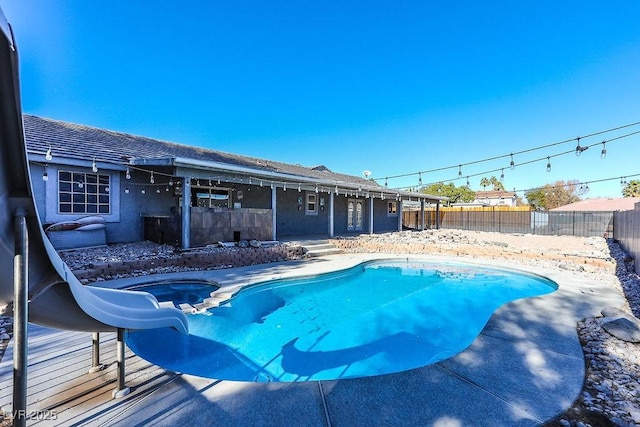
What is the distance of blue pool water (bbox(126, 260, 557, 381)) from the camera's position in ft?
13.7

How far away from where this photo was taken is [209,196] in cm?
1262

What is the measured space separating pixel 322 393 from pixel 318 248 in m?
9.27

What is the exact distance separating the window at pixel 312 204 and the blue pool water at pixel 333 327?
7.32 meters

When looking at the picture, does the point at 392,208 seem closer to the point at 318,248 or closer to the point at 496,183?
the point at 318,248

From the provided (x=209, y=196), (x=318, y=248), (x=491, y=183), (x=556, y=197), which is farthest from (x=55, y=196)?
(x=491, y=183)

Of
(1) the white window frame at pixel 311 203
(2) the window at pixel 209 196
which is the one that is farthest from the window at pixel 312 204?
(2) the window at pixel 209 196

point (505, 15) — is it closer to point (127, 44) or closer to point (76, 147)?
point (127, 44)

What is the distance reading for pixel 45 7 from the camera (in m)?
7.40

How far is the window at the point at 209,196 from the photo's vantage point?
12.5 metres

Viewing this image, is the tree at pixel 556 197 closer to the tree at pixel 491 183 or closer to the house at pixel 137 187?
the tree at pixel 491 183

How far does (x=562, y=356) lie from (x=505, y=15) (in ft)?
41.7

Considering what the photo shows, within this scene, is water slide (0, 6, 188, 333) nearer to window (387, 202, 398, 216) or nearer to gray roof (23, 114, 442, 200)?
gray roof (23, 114, 442, 200)

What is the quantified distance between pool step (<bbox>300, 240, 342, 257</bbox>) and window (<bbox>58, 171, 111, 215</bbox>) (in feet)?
22.7

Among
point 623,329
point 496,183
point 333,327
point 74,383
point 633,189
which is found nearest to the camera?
point 74,383
